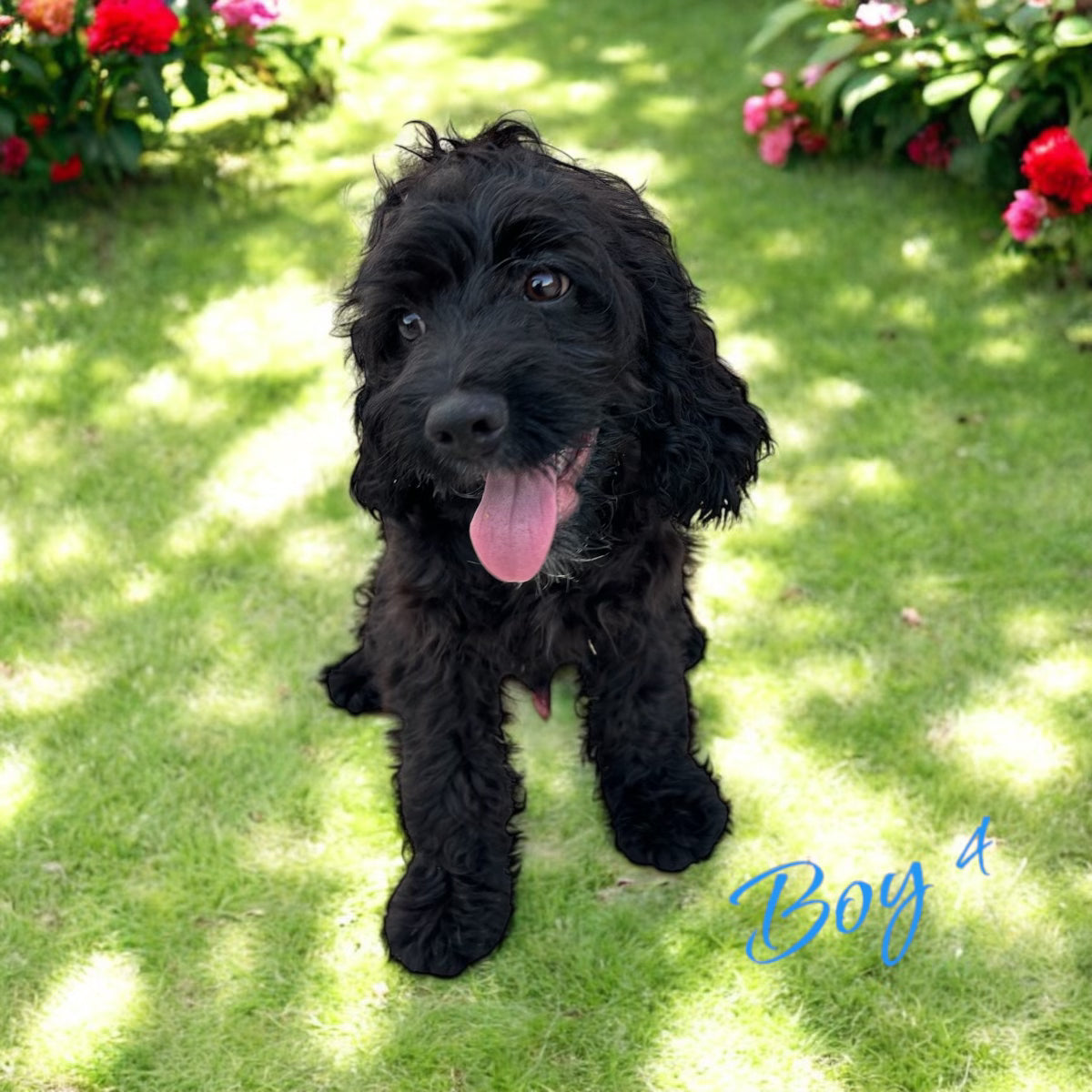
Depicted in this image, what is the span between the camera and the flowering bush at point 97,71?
5.43 meters

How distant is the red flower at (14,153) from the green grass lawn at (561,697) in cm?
34

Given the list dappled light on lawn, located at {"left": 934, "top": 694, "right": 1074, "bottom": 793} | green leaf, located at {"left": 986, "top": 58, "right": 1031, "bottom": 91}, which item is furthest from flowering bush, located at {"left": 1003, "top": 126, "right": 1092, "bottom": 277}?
dappled light on lawn, located at {"left": 934, "top": 694, "right": 1074, "bottom": 793}

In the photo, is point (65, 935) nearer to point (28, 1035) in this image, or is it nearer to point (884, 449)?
point (28, 1035)

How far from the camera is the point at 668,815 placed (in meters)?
3.13

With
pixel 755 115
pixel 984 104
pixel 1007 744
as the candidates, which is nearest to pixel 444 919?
pixel 1007 744

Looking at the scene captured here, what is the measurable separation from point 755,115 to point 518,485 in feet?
15.7

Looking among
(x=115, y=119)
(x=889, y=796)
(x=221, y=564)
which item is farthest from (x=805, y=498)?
(x=115, y=119)

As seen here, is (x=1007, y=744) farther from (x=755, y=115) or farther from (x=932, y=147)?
(x=755, y=115)

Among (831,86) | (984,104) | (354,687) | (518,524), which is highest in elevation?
(518,524)

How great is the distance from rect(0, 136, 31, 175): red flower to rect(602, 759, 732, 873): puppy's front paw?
4.37m

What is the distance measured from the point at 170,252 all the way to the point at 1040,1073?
511 cm

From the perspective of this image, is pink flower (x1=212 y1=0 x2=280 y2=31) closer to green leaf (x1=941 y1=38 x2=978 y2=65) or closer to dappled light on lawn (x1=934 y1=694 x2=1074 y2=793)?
green leaf (x1=941 y1=38 x2=978 y2=65)

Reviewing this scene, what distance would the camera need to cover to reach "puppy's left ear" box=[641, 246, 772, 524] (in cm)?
268

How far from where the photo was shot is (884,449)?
4.62 m
